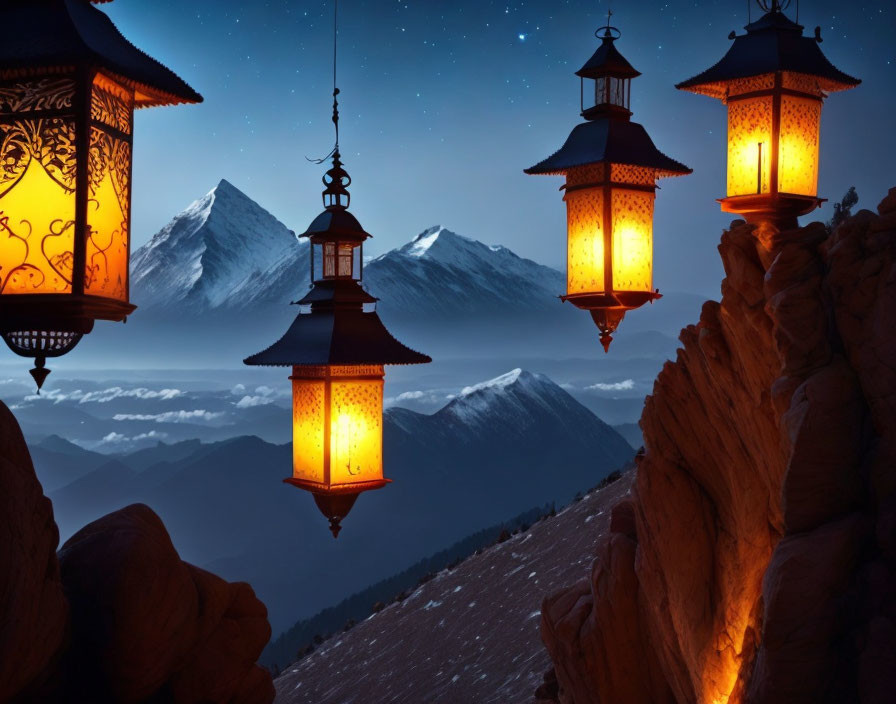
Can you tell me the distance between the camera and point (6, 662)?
596 cm

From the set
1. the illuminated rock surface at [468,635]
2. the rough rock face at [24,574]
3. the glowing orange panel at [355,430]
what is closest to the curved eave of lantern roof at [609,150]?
the glowing orange panel at [355,430]

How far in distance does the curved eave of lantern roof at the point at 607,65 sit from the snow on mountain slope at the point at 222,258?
752 cm

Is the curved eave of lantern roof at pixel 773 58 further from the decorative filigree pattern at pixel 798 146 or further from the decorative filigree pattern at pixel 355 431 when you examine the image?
the decorative filigree pattern at pixel 355 431

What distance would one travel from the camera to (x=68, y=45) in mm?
3961

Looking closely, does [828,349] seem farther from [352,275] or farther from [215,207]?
[215,207]

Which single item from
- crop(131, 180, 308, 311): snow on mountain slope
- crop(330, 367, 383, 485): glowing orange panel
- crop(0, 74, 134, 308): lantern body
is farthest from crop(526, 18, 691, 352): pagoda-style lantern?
crop(131, 180, 308, 311): snow on mountain slope

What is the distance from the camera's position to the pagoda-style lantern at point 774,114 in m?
7.23

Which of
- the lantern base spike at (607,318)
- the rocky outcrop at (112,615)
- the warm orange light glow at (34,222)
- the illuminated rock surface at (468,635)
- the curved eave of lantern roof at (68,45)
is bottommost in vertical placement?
the illuminated rock surface at (468,635)

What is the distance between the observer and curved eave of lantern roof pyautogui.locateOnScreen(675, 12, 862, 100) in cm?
727

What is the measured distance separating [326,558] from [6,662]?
1664 centimetres

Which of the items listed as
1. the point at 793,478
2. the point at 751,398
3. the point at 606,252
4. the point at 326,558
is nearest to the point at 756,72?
the point at 606,252

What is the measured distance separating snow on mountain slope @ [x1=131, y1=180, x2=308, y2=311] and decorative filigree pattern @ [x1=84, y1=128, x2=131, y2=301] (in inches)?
349

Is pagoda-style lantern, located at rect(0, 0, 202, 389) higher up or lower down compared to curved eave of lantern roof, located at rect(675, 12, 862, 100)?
lower down

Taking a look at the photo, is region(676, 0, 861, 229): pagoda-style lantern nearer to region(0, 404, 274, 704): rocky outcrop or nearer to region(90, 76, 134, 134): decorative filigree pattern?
region(90, 76, 134, 134): decorative filigree pattern
